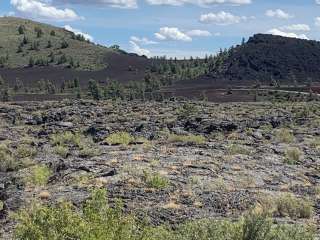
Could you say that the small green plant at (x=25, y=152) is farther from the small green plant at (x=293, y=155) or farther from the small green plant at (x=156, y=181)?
the small green plant at (x=293, y=155)

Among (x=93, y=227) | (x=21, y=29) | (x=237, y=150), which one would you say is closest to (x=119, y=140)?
(x=237, y=150)

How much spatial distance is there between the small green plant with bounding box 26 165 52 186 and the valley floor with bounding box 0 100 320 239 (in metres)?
0.04

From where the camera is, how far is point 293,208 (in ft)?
67.8

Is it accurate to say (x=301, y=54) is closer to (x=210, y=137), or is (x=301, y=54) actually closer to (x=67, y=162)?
(x=210, y=137)

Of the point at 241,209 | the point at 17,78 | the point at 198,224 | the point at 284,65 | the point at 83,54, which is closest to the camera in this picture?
the point at 198,224

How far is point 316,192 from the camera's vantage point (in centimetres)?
2436

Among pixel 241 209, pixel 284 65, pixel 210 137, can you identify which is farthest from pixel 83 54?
pixel 241 209

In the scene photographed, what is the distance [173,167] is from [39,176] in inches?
243

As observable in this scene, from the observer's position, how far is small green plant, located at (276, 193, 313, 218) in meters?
20.4

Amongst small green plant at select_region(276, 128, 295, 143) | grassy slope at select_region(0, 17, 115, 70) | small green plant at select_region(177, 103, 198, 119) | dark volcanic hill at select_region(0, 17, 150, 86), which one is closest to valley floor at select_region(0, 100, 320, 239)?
small green plant at select_region(276, 128, 295, 143)

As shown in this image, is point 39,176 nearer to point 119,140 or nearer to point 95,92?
point 119,140

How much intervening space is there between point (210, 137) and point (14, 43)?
120603mm

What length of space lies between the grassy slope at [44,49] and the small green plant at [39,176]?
113025mm

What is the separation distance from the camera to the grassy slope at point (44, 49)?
143875 millimetres
